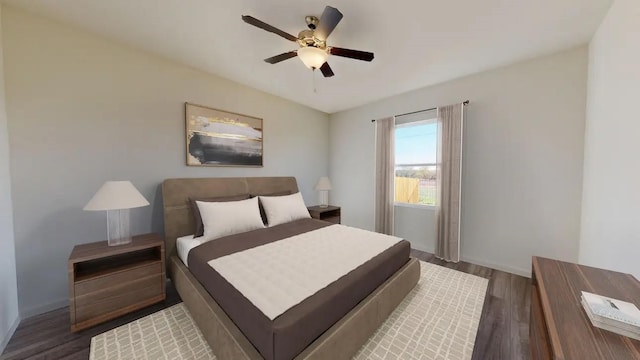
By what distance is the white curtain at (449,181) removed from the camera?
2.88 meters

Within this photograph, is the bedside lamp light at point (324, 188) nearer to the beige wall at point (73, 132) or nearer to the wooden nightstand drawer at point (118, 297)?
the beige wall at point (73, 132)

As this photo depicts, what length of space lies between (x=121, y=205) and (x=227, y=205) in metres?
0.90

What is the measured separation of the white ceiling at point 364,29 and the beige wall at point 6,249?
98cm

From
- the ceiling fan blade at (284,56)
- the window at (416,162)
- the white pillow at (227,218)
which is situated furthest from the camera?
the window at (416,162)

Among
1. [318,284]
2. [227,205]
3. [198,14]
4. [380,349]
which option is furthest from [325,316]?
[198,14]

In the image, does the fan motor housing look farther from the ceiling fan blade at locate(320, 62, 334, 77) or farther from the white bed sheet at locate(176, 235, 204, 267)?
the white bed sheet at locate(176, 235, 204, 267)

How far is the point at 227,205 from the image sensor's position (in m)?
2.44

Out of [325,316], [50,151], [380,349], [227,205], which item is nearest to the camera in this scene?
[325,316]

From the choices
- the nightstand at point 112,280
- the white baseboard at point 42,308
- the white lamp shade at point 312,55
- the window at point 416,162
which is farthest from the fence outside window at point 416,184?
the white baseboard at point 42,308

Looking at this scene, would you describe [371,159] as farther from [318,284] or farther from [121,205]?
[121,205]

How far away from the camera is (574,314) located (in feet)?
2.97

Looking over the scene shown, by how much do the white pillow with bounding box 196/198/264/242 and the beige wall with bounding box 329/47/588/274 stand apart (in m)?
2.69

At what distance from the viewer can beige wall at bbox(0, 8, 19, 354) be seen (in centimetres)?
157

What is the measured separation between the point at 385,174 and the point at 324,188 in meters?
1.13
